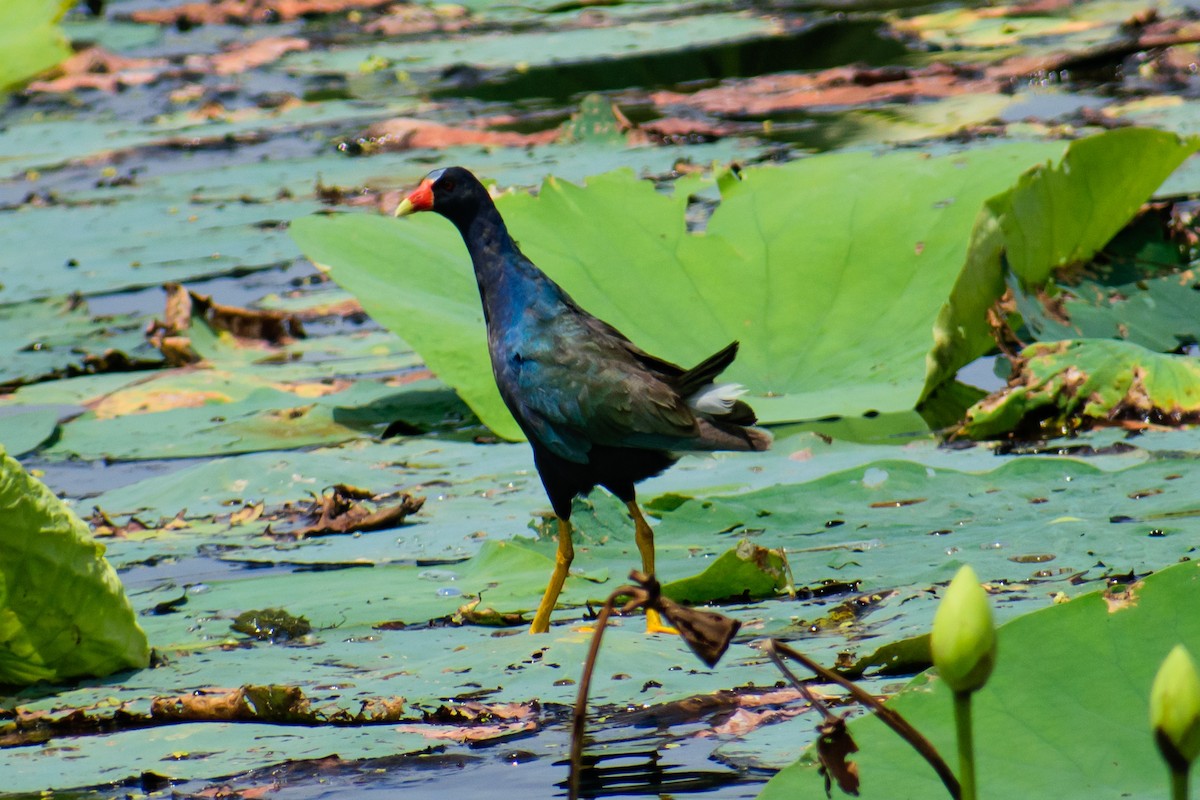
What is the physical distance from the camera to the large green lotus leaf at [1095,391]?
11.0 feet

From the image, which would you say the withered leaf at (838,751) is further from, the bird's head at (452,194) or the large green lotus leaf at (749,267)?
the large green lotus leaf at (749,267)

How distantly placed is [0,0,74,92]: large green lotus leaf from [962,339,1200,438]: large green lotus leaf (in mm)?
8253

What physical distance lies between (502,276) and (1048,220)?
1.41 meters

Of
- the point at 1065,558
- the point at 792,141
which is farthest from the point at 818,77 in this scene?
the point at 1065,558

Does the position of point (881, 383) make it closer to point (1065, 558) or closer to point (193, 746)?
point (1065, 558)

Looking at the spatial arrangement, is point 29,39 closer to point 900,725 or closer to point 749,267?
point 749,267

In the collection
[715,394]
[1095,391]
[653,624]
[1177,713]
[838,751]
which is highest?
[1177,713]

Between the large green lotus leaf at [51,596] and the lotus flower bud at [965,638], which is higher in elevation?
the lotus flower bud at [965,638]

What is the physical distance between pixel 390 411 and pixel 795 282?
110 centimetres

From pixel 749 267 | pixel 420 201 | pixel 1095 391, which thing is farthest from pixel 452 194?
pixel 1095 391

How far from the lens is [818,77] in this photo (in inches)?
321

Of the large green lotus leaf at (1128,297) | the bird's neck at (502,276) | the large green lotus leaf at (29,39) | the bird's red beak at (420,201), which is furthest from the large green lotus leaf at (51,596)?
the large green lotus leaf at (29,39)

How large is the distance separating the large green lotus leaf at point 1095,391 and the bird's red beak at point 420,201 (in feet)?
4.09

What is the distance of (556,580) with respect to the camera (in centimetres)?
270
